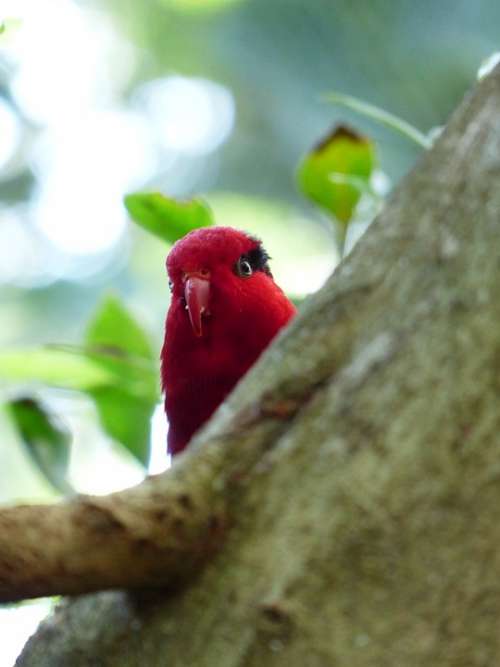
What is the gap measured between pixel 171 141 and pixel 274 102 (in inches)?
89.1

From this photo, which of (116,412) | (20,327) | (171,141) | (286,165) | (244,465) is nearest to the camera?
(244,465)

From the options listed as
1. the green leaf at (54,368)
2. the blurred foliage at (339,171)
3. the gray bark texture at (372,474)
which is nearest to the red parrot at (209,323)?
the green leaf at (54,368)

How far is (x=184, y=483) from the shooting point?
154 centimetres

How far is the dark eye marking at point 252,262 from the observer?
3.11 metres

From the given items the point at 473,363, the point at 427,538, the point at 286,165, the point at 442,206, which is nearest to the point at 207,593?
the point at 427,538

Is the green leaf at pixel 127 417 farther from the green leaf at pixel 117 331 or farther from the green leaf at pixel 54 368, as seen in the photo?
the green leaf at pixel 117 331

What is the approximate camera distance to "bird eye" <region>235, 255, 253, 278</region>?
3104mm

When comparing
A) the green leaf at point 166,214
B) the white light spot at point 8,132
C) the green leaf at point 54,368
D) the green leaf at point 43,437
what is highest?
the green leaf at point 166,214

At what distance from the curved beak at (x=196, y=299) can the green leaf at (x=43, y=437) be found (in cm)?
41

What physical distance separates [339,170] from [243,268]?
18.1 inches

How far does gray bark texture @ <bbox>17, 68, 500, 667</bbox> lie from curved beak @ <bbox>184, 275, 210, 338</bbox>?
1.30 m

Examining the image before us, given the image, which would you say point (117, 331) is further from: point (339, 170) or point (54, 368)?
point (339, 170)

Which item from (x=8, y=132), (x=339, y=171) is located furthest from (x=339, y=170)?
(x=8, y=132)

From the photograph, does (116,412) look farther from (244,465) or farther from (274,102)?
(274,102)
